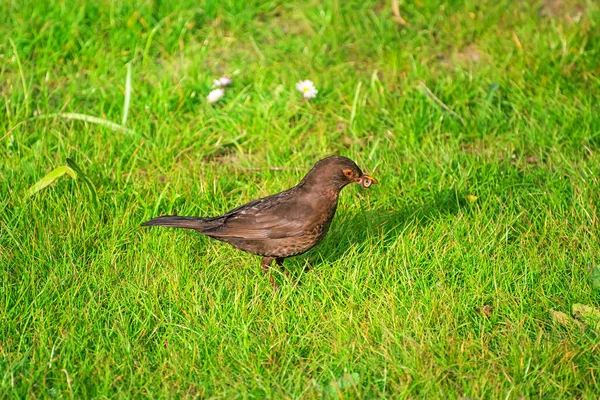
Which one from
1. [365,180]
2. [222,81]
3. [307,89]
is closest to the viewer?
[365,180]

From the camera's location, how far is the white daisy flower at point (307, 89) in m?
6.17

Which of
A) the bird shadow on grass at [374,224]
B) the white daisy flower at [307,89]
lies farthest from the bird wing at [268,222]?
the white daisy flower at [307,89]

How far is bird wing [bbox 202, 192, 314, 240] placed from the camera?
465cm

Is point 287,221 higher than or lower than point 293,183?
higher

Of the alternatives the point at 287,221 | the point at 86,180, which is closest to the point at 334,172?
the point at 287,221

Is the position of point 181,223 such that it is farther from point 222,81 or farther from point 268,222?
point 222,81

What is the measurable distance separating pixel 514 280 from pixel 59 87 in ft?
12.4

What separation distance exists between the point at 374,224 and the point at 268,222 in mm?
824

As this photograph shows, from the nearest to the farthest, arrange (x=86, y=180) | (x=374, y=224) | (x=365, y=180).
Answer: (x=365, y=180) → (x=86, y=180) → (x=374, y=224)

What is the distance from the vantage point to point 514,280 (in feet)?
15.1

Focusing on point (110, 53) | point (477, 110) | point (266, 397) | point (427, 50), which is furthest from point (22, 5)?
point (266, 397)

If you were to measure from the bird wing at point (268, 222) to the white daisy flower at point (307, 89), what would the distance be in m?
1.60

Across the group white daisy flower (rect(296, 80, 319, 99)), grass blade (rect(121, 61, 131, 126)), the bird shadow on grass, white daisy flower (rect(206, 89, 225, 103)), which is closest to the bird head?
the bird shadow on grass

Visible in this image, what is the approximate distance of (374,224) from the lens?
5211mm
